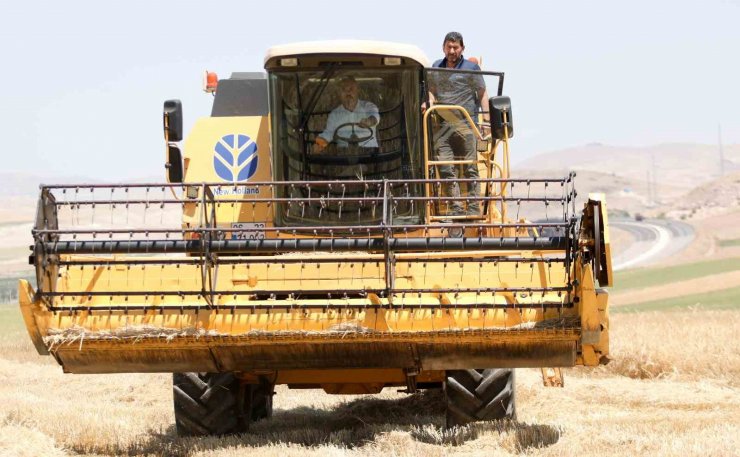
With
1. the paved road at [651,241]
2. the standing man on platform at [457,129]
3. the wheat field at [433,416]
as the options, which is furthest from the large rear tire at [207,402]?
the paved road at [651,241]

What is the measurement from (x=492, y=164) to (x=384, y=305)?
6.96ft

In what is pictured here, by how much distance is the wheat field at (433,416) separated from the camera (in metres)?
7.36

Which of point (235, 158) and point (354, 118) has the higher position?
point (354, 118)

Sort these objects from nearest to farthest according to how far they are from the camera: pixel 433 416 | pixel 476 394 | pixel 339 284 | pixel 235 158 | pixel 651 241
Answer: pixel 339 284
pixel 476 394
pixel 235 158
pixel 433 416
pixel 651 241

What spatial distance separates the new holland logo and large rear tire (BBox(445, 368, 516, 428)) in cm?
233

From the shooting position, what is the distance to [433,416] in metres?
9.84

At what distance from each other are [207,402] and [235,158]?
6.59ft

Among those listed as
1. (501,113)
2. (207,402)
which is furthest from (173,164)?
(501,113)

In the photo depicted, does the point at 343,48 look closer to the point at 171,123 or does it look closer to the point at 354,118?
the point at 354,118

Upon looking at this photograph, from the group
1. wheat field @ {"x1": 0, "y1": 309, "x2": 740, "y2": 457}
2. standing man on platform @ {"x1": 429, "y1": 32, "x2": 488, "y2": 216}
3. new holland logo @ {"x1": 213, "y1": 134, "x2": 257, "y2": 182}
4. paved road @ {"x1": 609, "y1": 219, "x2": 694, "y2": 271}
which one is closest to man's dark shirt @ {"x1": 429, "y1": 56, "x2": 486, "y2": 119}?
standing man on platform @ {"x1": 429, "y1": 32, "x2": 488, "y2": 216}

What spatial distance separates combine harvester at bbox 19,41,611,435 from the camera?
713cm

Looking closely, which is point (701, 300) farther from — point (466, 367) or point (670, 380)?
point (466, 367)

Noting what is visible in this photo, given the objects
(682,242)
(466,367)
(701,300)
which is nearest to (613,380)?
(466,367)

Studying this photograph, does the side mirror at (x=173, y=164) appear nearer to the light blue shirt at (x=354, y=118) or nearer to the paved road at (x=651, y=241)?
the light blue shirt at (x=354, y=118)
